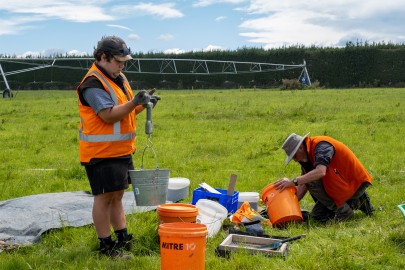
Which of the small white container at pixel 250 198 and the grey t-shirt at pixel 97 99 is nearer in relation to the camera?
the grey t-shirt at pixel 97 99

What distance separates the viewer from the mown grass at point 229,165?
14.4 ft

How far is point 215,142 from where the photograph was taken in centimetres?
1130

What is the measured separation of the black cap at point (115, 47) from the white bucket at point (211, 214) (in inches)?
68.6

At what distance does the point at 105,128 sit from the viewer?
4.36 m

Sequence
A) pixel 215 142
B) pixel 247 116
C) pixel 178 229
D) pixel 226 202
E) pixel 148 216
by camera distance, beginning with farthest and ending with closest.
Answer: pixel 247 116 < pixel 215 142 < pixel 226 202 < pixel 148 216 < pixel 178 229

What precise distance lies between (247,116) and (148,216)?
1032 centimetres

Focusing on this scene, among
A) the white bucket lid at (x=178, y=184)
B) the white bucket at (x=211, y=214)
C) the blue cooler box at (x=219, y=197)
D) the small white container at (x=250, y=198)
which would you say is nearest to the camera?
the white bucket at (x=211, y=214)

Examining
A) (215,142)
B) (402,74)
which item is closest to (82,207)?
(215,142)

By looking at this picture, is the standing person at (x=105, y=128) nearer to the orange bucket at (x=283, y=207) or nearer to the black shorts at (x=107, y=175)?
the black shorts at (x=107, y=175)

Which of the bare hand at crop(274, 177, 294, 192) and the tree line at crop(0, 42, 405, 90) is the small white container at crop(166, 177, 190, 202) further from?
the tree line at crop(0, 42, 405, 90)

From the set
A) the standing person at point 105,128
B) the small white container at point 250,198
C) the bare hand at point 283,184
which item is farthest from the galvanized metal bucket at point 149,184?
the small white container at point 250,198

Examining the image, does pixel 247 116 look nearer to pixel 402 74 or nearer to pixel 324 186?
pixel 324 186

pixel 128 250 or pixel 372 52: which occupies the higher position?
pixel 372 52

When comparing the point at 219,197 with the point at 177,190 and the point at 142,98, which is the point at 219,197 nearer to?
the point at 177,190
